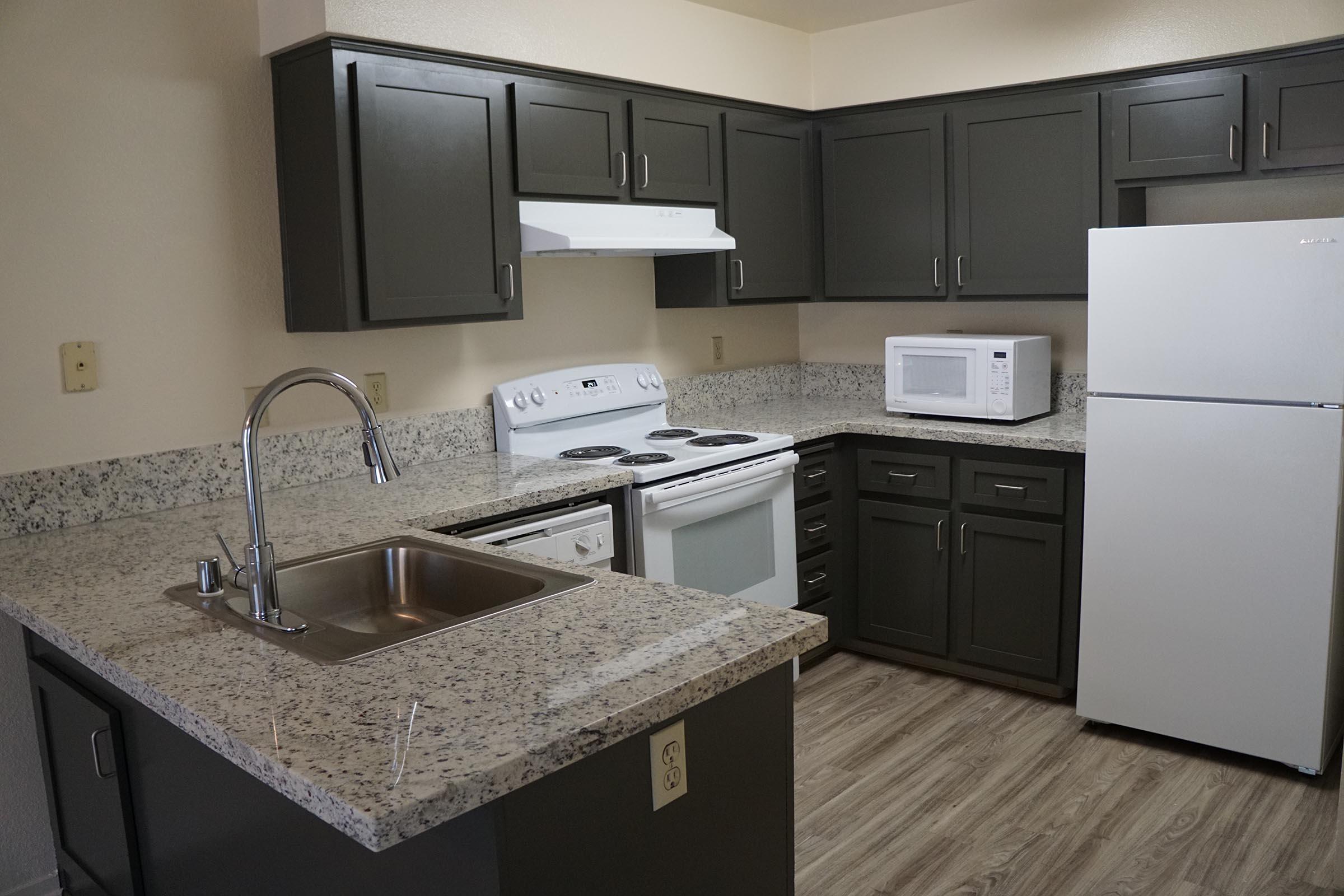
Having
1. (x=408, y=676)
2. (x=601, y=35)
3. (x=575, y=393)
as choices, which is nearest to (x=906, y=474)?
(x=575, y=393)

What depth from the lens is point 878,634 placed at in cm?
400

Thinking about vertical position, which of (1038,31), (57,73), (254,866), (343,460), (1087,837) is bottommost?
(1087,837)

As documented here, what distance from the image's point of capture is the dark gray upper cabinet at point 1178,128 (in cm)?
327

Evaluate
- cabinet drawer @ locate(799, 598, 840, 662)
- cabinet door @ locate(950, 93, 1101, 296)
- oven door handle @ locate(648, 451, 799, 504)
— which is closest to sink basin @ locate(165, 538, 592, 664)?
oven door handle @ locate(648, 451, 799, 504)

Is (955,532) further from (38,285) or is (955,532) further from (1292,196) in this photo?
(38,285)

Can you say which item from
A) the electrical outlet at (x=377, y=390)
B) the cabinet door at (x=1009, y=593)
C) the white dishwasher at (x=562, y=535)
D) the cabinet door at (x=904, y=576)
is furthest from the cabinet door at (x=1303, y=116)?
the electrical outlet at (x=377, y=390)

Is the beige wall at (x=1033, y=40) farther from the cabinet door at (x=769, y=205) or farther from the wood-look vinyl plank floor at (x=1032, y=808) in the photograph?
the wood-look vinyl plank floor at (x=1032, y=808)

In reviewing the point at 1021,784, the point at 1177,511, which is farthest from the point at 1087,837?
the point at 1177,511

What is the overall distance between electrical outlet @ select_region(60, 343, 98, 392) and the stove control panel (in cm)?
117

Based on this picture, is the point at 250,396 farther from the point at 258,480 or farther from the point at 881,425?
the point at 881,425

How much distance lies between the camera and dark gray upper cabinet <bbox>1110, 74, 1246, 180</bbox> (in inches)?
129

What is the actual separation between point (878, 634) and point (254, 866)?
271cm

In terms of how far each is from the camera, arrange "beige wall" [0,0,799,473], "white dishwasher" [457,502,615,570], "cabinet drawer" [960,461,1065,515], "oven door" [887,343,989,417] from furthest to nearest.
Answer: "oven door" [887,343,989,417], "cabinet drawer" [960,461,1065,515], "white dishwasher" [457,502,615,570], "beige wall" [0,0,799,473]

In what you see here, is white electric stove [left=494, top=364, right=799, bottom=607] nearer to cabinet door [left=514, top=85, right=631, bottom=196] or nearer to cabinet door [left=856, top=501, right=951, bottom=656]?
cabinet door [left=856, top=501, right=951, bottom=656]
